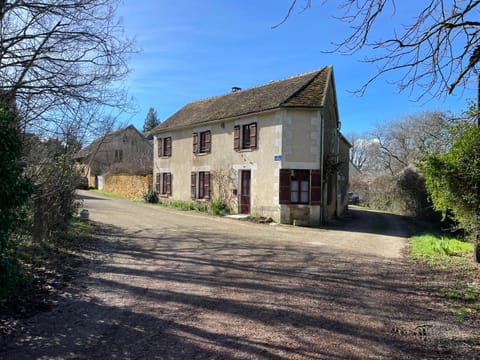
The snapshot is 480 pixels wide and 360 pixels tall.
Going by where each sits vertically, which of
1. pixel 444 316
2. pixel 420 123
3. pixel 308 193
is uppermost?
pixel 420 123

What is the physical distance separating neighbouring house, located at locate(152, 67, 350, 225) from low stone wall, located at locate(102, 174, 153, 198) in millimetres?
4062

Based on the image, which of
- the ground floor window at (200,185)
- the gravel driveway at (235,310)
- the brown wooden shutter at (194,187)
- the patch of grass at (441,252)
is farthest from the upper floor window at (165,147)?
the patch of grass at (441,252)

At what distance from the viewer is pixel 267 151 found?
17141 millimetres

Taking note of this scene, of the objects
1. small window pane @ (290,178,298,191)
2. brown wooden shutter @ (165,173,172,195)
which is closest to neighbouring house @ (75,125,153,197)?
brown wooden shutter @ (165,173,172,195)

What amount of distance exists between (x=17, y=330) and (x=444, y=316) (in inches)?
217

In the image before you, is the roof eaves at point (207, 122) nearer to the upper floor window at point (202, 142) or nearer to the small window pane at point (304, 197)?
the upper floor window at point (202, 142)

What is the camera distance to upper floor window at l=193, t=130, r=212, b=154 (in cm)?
2100

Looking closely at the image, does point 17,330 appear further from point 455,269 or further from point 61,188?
point 455,269

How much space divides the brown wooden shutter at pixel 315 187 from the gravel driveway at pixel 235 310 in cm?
675

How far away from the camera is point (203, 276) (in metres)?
6.70

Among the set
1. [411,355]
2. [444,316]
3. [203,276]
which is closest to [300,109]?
[203,276]

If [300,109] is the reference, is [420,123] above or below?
above

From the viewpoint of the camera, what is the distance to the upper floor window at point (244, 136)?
707 inches

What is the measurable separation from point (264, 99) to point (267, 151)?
10.3 ft
